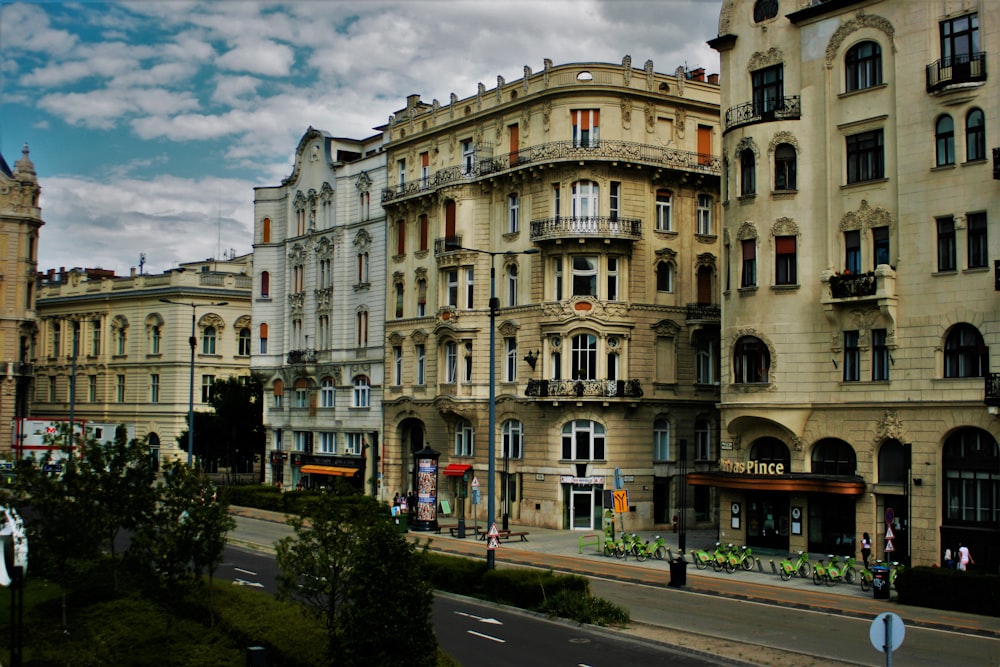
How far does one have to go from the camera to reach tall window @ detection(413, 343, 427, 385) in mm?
63969

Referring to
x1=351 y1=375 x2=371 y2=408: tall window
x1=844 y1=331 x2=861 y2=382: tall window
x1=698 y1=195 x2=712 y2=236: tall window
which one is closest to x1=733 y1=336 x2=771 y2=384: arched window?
x1=844 y1=331 x2=861 y2=382: tall window

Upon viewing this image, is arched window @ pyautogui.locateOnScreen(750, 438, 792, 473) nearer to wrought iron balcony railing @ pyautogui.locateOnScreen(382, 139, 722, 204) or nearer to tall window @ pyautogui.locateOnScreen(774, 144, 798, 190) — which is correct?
tall window @ pyautogui.locateOnScreen(774, 144, 798, 190)

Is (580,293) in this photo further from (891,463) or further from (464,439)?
(891,463)

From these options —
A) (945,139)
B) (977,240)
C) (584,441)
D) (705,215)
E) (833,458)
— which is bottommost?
(833,458)

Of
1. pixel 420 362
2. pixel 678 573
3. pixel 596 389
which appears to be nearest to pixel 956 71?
pixel 678 573

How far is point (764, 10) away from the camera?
4588 centimetres

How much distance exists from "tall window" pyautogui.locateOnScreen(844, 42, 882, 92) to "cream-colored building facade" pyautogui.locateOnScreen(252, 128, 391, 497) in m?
32.8

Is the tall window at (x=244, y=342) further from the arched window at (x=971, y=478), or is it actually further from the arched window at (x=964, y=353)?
the arched window at (x=971, y=478)

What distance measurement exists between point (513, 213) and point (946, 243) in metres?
24.9

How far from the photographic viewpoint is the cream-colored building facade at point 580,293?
5488cm

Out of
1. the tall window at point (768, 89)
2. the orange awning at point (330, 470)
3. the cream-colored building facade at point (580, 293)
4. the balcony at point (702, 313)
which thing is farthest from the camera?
the orange awning at point (330, 470)

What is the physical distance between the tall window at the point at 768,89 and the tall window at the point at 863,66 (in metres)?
2.98

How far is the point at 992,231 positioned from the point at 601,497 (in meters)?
23.8

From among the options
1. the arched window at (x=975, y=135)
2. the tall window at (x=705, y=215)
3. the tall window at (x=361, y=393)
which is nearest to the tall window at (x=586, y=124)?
the tall window at (x=705, y=215)
